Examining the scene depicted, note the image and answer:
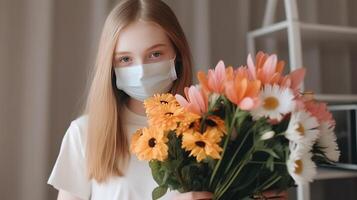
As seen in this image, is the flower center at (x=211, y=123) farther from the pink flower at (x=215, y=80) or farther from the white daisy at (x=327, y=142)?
the white daisy at (x=327, y=142)

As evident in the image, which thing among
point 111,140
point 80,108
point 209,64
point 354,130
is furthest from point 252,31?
point 111,140

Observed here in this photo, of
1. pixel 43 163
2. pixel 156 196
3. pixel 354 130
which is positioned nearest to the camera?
pixel 156 196

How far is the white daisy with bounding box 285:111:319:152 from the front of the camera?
0.54 m

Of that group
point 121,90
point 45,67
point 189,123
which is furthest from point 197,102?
point 45,67

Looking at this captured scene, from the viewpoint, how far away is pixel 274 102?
0.57 meters

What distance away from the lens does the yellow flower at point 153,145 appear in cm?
60

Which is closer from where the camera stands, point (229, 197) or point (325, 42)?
point (229, 197)

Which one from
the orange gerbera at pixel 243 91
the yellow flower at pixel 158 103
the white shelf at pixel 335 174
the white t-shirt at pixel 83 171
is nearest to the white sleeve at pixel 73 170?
the white t-shirt at pixel 83 171

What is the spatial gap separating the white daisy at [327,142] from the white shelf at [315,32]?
88 cm

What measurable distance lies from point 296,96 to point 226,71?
0.35 feet

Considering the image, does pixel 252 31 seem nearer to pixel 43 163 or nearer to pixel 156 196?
pixel 43 163

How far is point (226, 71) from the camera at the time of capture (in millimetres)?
601

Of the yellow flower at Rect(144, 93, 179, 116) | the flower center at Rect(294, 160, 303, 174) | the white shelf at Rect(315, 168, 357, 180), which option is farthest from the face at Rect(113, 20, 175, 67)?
the white shelf at Rect(315, 168, 357, 180)

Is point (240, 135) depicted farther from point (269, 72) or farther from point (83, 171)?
point (83, 171)
